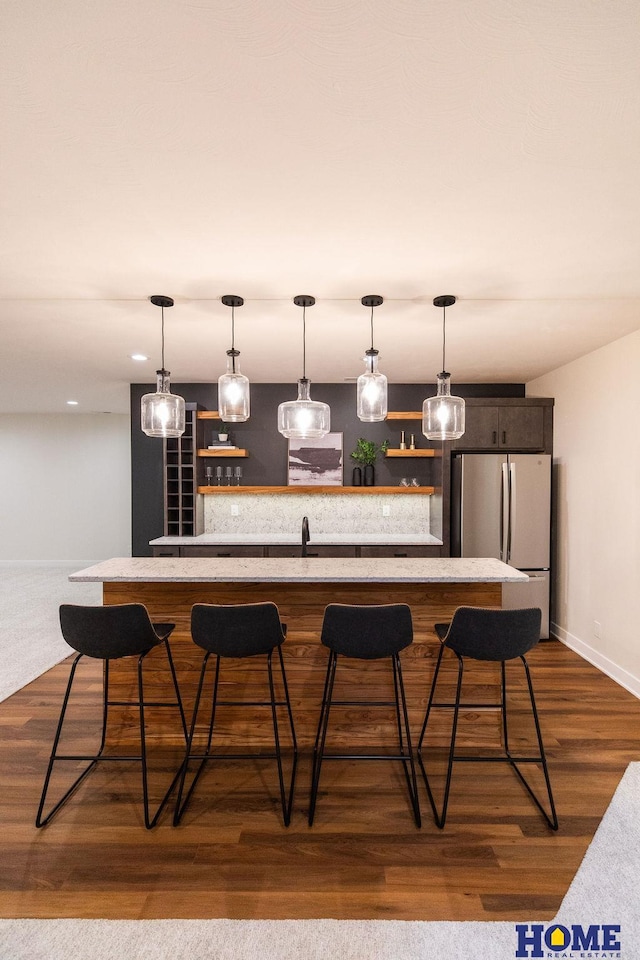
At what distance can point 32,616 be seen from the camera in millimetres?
5699

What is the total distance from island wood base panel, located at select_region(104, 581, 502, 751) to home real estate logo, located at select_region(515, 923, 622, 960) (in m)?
1.17

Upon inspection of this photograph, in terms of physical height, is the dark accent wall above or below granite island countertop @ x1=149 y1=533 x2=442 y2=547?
above

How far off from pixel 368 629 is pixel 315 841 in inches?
37.2

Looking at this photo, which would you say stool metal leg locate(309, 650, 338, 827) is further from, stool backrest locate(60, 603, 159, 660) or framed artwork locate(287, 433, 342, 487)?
framed artwork locate(287, 433, 342, 487)

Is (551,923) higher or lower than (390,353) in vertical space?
lower

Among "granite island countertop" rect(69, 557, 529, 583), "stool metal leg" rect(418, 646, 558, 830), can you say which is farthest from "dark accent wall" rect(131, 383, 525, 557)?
"stool metal leg" rect(418, 646, 558, 830)

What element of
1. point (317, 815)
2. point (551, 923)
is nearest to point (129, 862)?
point (317, 815)

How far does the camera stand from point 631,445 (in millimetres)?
3709

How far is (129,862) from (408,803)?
1.31m

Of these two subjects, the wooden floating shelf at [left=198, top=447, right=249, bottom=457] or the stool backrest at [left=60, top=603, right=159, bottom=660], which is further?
the wooden floating shelf at [left=198, top=447, right=249, bottom=457]

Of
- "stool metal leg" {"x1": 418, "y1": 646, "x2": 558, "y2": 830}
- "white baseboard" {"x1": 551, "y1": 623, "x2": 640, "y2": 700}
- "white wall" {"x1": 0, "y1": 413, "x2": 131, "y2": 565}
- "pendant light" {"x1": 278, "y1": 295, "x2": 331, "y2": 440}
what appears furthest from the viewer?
"white wall" {"x1": 0, "y1": 413, "x2": 131, "y2": 565}

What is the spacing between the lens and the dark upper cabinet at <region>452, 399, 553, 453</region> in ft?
16.4

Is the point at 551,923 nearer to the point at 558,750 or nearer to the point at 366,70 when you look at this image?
the point at 558,750

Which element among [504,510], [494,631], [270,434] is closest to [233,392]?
[494,631]
